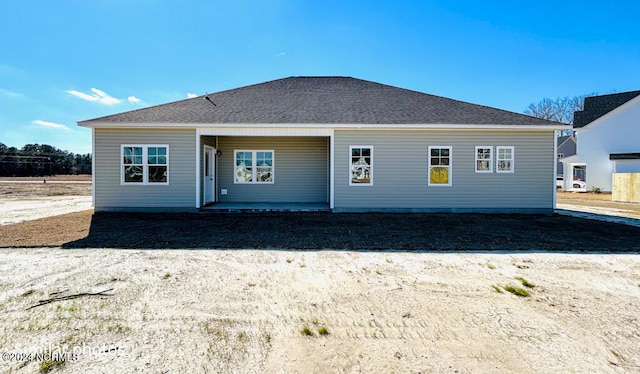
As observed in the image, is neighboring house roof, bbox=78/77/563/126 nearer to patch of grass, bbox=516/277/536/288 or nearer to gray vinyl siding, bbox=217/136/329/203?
gray vinyl siding, bbox=217/136/329/203

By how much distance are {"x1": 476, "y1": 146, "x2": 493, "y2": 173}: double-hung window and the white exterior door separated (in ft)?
32.4

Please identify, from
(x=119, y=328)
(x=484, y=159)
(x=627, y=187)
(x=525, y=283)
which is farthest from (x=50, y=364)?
(x=627, y=187)

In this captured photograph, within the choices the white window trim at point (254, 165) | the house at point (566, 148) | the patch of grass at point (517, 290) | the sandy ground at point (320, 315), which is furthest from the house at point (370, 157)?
the house at point (566, 148)

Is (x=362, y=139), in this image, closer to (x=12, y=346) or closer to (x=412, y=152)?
(x=412, y=152)

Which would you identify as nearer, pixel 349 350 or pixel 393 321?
pixel 349 350

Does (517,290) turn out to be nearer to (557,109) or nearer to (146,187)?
(146,187)

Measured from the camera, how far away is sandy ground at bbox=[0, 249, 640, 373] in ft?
8.59

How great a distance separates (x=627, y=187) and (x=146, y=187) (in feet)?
76.8

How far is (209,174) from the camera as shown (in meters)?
12.4

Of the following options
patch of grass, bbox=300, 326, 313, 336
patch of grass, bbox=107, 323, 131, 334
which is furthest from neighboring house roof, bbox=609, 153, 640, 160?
patch of grass, bbox=107, 323, 131, 334

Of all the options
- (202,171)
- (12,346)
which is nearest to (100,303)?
(12,346)

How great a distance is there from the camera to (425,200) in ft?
36.6

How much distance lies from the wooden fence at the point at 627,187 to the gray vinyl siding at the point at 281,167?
1672 cm

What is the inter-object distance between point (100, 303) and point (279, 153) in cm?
984
